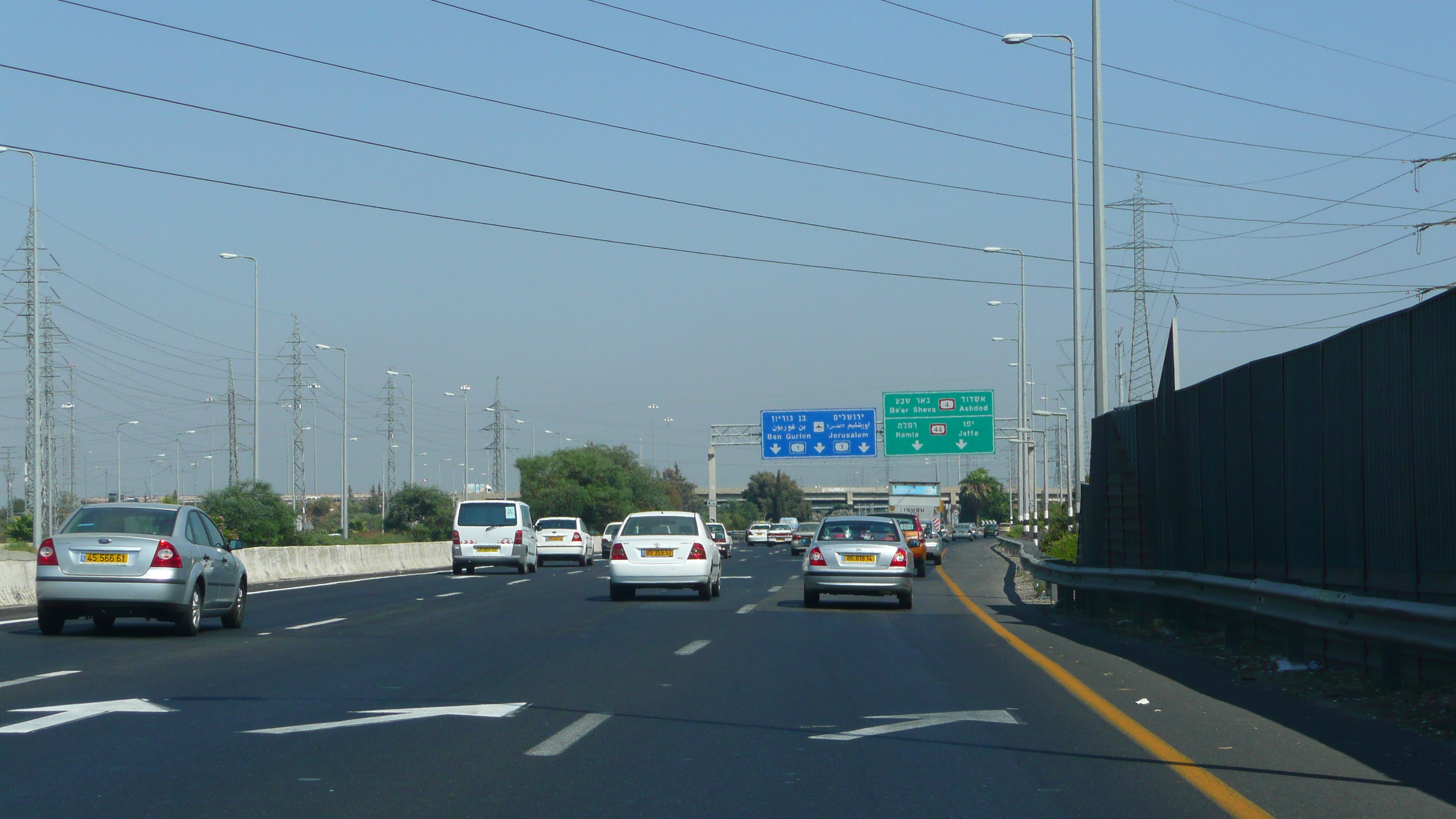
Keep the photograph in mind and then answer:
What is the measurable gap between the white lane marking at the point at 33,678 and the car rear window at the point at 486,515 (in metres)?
26.3

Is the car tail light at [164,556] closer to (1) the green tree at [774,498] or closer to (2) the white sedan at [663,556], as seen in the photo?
(2) the white sedan at [663,556]

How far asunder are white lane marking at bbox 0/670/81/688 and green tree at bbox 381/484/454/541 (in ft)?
270

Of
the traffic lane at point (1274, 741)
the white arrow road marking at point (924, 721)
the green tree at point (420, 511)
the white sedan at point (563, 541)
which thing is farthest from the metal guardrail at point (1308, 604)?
the green tree at point (420, 511)

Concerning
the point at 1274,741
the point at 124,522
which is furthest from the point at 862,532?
the point at 1274,741

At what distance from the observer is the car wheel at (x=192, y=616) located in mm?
16656

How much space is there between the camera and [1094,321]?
2486 centimetres

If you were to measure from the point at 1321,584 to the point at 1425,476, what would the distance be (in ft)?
7.97

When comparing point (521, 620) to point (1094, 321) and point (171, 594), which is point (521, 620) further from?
point (1094, 321)

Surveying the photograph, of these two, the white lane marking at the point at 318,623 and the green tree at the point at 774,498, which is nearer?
the white lane marking at the point at 318,623

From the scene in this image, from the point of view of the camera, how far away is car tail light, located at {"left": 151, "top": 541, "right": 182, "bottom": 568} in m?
16.3

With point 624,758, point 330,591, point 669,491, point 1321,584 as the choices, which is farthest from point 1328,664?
point 669,491

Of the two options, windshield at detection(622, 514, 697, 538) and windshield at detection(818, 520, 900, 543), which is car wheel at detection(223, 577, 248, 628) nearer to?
windshield at detection(622, 514, 697, 538)

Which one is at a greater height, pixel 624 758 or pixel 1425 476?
pixel 1425 476

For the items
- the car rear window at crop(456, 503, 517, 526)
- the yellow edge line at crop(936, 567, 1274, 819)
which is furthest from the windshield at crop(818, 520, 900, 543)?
the car rear window at crop(456, 503, 517, 526)
